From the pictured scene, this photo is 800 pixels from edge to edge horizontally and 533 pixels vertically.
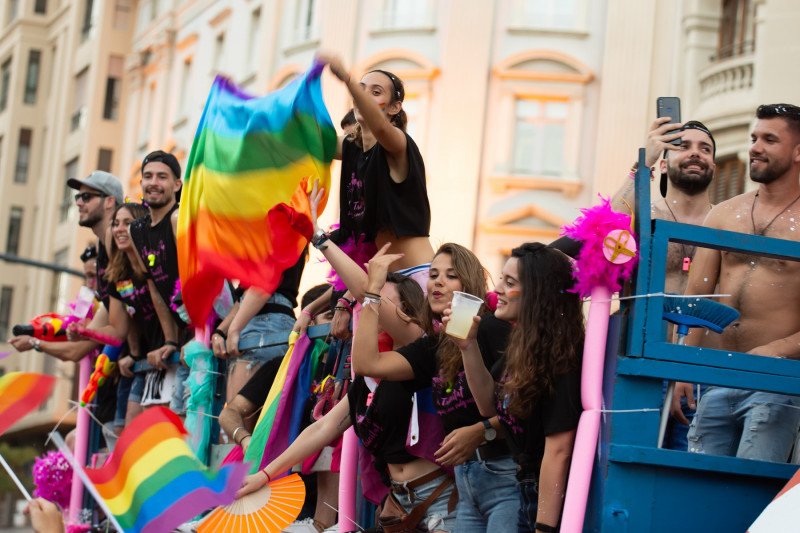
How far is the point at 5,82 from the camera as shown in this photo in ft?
147

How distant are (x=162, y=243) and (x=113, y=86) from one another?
31.0 metres

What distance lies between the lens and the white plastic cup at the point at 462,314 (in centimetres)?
449

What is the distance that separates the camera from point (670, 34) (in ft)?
74.6

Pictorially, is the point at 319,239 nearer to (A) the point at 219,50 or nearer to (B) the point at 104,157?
(A) the point at 219,50

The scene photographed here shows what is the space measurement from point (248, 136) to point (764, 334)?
2938 millimetres

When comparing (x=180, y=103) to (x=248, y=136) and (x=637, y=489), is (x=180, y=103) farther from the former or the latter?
(x=637, y=489)

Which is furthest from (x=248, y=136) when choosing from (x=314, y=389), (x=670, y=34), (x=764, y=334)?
(x=670, y=34)

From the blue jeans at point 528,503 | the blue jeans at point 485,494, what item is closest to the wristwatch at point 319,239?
the blue jeans at point 485,494

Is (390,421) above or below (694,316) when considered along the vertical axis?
below

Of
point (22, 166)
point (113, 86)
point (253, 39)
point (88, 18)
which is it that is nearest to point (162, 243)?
point (253, 39)

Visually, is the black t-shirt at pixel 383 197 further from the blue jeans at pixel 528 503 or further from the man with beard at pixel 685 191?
the blue jeans at pixel 528 503

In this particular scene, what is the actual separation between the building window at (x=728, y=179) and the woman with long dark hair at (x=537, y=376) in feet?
48.8

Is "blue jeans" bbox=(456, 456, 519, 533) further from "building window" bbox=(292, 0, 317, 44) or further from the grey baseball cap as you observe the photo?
"building window" bbox=(292, 0, 317, 44)

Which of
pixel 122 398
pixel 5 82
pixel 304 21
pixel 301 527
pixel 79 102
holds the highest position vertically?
pixel 5 82
